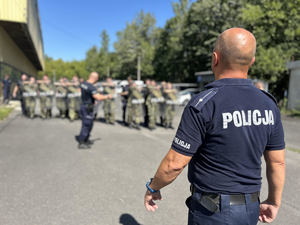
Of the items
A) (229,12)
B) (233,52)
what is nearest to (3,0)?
(233,52)

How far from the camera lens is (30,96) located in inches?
390

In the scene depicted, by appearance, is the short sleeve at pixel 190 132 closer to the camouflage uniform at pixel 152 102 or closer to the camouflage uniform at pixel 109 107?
the camouflage uniform at pixel 152 102

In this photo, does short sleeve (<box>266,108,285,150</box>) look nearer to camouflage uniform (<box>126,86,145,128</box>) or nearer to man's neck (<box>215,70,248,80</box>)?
man's neck (<box>215,70,248,80</box>)

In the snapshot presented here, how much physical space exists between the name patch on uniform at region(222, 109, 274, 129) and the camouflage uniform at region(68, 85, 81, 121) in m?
9.30

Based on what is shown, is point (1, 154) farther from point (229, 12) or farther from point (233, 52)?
point (229, 12)

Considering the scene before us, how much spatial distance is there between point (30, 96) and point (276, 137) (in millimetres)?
10171

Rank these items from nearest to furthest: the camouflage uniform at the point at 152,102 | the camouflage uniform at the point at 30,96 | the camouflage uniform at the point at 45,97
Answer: the camouflage uniform at the point at 152,102
the camouflage uniform at the point at 30,96
the camouflage uniform at the point at 45,97

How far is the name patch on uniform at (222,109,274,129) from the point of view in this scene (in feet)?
4.44

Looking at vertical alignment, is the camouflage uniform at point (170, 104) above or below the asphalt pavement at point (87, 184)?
above

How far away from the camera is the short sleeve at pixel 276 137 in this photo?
1539mm

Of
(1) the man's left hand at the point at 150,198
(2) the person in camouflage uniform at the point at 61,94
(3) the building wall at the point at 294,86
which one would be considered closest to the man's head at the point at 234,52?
(1) the man's left hand at the point at 150,198

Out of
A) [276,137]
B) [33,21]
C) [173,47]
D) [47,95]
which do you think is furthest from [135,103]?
[173,47]

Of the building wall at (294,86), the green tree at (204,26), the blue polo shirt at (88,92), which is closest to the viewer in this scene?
the blue polo shirt at (88,92)

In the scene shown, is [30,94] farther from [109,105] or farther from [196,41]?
[196,41]
